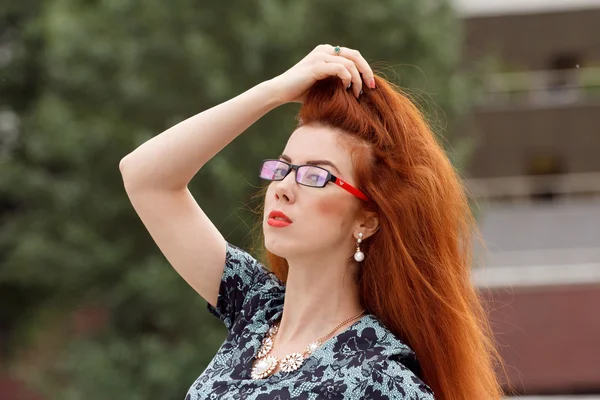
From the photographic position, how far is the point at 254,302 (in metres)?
2.36

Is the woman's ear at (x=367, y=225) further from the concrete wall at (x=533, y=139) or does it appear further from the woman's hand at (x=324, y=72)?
the concrete wall at (x=533, y=139)

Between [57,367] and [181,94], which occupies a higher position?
[181,94]

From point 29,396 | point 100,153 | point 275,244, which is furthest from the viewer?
point 29,396

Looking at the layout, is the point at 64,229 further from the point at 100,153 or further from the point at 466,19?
the point at 466,19

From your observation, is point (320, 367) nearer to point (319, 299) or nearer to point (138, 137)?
point (319, 299)

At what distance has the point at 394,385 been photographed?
1999mm

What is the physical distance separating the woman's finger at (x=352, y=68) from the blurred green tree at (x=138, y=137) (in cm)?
601

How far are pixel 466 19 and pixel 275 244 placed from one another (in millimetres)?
10216

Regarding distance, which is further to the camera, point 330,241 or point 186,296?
point 186,296

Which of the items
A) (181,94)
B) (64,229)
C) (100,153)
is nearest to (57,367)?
(64,229)

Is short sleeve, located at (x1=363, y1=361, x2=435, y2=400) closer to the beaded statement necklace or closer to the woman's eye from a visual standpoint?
the beaded statement necklace

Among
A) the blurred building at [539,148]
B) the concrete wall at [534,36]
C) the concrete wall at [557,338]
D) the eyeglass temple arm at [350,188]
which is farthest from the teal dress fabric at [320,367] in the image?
the concrete wall at [534,36]

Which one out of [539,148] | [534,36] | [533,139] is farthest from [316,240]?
[534,36]

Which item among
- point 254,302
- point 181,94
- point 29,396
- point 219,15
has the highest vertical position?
point 219,15
